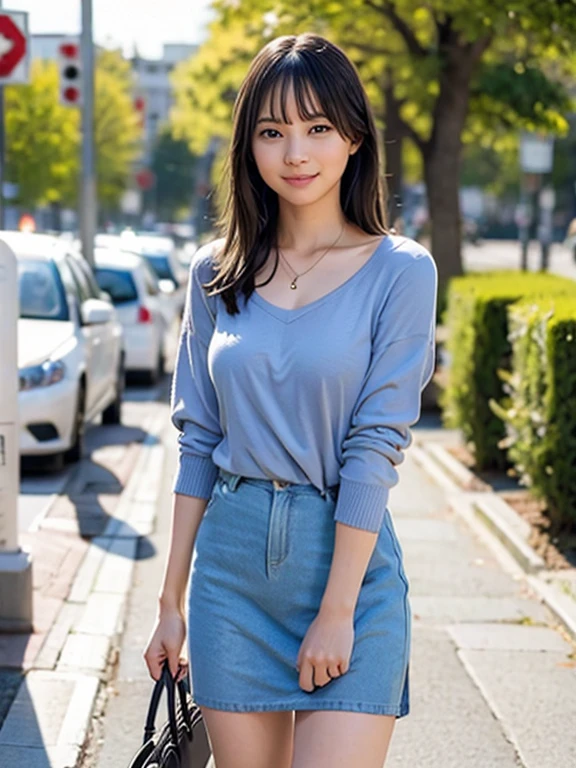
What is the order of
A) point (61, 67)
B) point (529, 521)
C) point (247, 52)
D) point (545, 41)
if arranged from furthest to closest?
point (247, 52) < point (61, 67) < point (545, 41) < point (529, 521)

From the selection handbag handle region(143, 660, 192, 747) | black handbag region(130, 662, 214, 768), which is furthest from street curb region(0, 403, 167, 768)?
handbag handle region(143, 660, 192, 747)

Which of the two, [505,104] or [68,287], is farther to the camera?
[505,104]

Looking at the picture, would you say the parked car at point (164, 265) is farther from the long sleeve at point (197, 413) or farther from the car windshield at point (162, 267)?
the long sleeve at point (197, 413)

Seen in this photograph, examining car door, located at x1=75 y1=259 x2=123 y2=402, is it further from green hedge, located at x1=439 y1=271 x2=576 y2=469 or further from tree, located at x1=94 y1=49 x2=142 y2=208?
tree, located at x1=94 y1=49 x2=142 y2=208

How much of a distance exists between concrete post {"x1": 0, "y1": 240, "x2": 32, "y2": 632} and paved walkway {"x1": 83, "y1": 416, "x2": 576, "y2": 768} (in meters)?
0.47

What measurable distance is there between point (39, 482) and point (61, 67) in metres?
9.50

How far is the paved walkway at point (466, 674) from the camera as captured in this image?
199 inches

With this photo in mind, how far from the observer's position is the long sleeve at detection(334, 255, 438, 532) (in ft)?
9.02

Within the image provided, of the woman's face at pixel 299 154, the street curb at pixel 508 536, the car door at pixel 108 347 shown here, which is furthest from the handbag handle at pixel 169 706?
the car door at pixel 108 347

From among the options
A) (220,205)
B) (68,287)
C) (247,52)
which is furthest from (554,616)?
(247,52)

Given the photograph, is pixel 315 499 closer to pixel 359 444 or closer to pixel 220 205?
pixel 359 444

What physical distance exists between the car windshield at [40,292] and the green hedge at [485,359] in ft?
9.95

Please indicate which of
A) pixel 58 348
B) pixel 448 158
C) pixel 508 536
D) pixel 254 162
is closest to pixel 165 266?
pixel 448 158

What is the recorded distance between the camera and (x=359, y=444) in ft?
9.09
